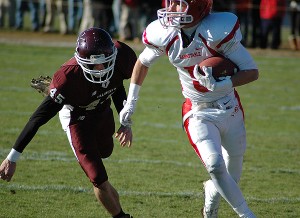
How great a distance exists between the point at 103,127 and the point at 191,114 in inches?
23.2

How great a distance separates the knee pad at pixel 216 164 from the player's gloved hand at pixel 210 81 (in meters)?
0.40

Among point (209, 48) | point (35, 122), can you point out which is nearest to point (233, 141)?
point (209, 48)

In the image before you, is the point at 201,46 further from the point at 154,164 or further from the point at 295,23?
the point at 295,23

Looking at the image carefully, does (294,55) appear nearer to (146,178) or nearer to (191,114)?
(146,178)

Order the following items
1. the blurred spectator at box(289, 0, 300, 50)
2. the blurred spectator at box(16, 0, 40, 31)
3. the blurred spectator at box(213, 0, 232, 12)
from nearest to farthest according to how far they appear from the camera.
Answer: the blurred spectator at box(289, 0, 300, 50) → the blurred spectator at box(213, 0, 232, 12) → the blurred spectator at box(16, 0, 40, 31)

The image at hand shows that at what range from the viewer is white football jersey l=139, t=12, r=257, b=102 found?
14.1ft

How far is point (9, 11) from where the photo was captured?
16812mm

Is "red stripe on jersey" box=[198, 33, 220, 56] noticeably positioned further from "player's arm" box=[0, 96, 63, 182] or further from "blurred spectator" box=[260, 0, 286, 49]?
"blurred spectator" box=[260, 0, 286, 49]

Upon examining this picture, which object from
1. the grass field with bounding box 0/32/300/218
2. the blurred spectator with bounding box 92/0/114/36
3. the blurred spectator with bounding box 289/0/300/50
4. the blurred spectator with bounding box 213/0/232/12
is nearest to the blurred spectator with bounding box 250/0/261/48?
the blurred spectator with bounding box 213/0/232/12

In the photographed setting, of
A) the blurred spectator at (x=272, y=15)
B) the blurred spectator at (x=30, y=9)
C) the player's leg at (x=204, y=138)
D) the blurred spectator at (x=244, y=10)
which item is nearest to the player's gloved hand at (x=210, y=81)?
the player's leg at (x=204, y=138)

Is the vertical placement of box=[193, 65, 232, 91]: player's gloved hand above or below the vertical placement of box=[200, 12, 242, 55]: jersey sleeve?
below

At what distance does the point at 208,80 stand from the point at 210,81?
14mm

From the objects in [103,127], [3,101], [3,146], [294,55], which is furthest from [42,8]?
[103,127]

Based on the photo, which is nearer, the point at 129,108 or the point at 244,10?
the point at 129,108
